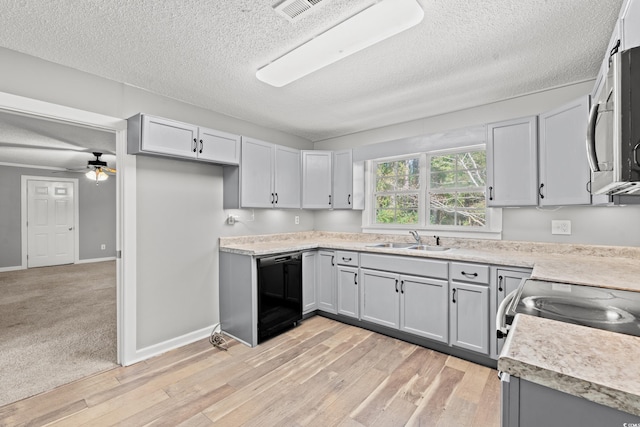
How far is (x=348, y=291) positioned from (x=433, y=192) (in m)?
1.56

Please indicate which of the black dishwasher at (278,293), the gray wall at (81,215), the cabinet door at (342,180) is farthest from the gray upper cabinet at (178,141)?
the gray wall at (81,215)

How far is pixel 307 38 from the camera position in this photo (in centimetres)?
197

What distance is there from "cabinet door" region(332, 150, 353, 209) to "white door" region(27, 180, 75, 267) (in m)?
7.36

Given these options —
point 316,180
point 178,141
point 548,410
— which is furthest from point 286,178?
point 548,410

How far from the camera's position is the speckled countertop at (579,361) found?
0.58 metres

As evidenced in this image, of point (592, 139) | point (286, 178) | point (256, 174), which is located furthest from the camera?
point (286, 178)

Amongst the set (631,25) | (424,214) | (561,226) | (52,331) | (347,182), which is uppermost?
(631,25)

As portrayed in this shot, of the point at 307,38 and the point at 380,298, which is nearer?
the point at 307,38

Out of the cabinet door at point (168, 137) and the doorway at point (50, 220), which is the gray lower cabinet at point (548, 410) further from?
the doorway at point (50, 220)

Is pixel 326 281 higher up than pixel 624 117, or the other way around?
pixel 624 117

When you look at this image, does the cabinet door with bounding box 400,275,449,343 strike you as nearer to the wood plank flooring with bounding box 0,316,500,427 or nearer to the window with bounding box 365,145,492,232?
the wood plank flooring with bounding box 0,316,500,427

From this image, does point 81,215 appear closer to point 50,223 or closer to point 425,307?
point 50,223

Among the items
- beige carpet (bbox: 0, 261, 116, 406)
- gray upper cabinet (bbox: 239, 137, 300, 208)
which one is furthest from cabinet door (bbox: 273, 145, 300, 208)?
beige carpet (bbox: 0, 261, 116, 406)

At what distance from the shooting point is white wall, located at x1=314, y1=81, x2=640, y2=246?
2406 mm
